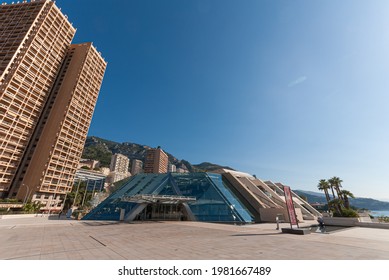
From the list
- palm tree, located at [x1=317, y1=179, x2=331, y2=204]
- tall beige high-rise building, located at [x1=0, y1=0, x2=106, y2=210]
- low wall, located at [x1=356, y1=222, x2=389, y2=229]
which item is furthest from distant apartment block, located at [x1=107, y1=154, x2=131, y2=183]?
low wall, located at [x1=356, y1=222, x2=389, y2=229]

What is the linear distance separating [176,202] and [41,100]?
243 feet

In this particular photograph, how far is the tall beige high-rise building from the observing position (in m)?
62.5

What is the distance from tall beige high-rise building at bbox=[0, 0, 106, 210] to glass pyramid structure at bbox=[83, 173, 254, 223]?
151 feet

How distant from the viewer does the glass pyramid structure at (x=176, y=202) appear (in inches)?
1280

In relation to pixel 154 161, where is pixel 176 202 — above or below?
below

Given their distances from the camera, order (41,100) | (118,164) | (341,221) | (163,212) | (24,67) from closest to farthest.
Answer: (341,221), (163,212), (24,67), (41,100), (118,164)

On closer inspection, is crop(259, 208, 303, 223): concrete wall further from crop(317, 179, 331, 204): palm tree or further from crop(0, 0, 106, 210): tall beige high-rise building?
crop(0, 0, 106, 210): tall beige high-rise building

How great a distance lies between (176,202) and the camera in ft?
116

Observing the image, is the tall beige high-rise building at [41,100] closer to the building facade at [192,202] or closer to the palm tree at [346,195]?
the building facade at [192,202]

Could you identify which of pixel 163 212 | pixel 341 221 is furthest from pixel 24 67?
pixel 341 221

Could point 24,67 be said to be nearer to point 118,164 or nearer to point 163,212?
point 163,212

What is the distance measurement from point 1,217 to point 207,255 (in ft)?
152

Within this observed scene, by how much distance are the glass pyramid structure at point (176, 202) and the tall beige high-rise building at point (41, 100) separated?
151 feet
